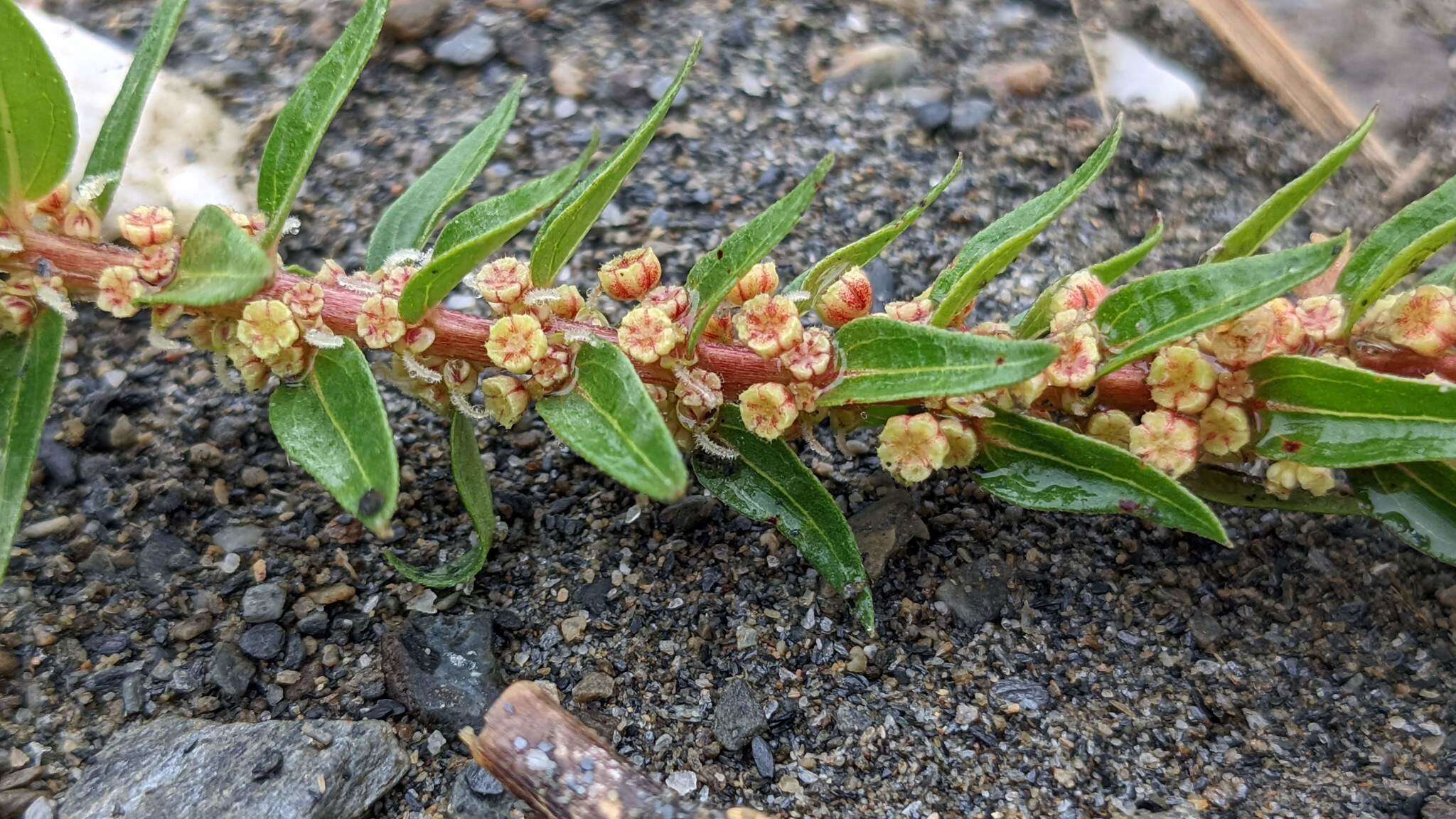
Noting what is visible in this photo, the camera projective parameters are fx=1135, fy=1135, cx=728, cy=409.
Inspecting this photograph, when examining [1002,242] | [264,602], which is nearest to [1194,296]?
[1002,242]

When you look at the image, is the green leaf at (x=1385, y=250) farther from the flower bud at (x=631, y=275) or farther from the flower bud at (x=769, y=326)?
the flower bud at (x=631, y=275)

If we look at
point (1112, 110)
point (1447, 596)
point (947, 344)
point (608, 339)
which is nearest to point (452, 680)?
point (608, 339)

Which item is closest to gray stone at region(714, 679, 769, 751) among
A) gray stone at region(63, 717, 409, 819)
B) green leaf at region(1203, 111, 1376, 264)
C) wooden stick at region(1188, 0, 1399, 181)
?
gray stone at region(63, 717, 409, 819)

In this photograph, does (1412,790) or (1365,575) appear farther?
(1365,575)

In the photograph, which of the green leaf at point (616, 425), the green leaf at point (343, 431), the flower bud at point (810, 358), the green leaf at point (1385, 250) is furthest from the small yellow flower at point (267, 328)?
the green leaf at point (1385, 250)

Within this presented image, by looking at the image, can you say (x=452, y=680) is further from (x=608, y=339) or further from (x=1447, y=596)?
(x=1447, y=596)

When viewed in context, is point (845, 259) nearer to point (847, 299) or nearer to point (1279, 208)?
point (847, 299)

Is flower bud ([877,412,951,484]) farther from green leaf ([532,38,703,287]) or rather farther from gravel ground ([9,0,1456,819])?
green leaf ([532,38,703,287])
